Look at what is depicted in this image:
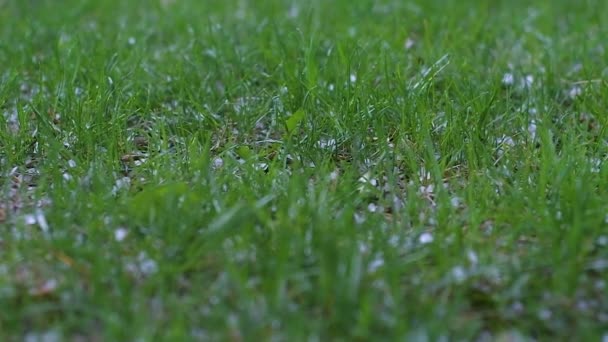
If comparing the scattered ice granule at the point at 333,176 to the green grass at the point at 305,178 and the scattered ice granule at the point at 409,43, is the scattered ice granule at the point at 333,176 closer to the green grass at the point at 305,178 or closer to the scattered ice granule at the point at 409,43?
the green grass at the point at 305,178

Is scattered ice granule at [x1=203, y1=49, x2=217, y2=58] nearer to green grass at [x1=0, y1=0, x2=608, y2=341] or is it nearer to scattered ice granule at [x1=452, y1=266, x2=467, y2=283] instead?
green grass at [x1=0, y1=0, x2=608, y2=341]

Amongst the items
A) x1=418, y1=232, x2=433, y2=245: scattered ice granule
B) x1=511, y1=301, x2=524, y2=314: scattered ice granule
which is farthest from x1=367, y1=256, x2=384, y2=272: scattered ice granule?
x1=511, y1=301, x2=524, y2=314: scattered ice granule

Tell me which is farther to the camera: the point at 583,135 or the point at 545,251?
the point at 583,135

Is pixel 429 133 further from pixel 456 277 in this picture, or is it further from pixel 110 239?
pixel 110 239

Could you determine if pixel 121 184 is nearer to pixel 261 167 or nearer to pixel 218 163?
pixel 218 163

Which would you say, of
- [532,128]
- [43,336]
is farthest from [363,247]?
[532,128]

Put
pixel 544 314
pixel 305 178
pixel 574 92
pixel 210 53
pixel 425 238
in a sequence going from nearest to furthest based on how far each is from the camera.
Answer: pixel 544 314, pixel 425 238, pixel 305 178, pixel 574 92, pixel 210 53

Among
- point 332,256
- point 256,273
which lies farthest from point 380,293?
point 256,273
